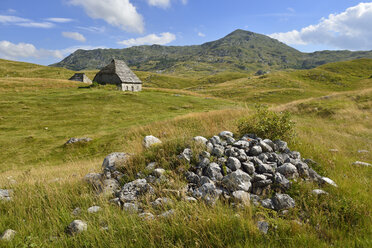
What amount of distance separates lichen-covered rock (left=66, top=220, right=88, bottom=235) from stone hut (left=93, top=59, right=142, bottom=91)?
4782 cm

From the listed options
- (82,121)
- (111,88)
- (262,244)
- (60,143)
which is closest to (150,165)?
(262,244)

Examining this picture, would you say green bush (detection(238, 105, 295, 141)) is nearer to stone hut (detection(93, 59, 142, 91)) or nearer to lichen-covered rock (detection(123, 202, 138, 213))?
lichen-covered rock (detection(123, 202, 138, 213))

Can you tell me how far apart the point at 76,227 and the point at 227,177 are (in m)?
3.61

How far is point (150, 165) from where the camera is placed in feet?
21.0

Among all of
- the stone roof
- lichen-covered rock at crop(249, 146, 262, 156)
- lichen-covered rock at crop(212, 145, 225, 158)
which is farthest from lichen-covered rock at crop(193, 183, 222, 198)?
the stone roof

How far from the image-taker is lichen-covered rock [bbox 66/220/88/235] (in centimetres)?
415

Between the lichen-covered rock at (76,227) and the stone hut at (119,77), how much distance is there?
47.8 m

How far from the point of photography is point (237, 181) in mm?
5070

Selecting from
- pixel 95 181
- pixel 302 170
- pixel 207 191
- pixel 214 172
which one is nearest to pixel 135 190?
pixel 95 181

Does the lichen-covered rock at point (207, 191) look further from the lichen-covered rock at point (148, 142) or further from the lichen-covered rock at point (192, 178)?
the lichen-covered rock at point (148, 142)

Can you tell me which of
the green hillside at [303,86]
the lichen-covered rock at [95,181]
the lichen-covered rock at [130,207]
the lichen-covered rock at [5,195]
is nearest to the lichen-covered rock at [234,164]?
the lichen-covered rock at [130,207]

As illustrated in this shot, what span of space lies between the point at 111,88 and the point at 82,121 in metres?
23.0

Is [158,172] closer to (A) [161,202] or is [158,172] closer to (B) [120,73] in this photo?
(A) [161,202]

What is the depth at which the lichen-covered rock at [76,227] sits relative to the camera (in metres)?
4.15
